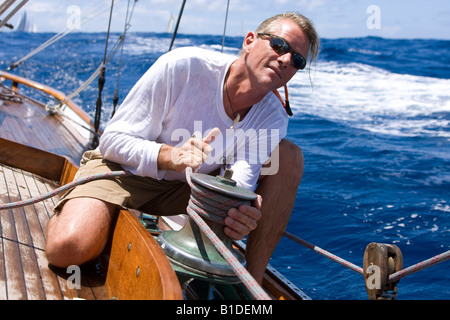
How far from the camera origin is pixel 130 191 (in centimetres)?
207

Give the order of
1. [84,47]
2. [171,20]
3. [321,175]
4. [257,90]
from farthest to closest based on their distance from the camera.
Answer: [171,20] < [84,47] < [321,175] < [257,90]

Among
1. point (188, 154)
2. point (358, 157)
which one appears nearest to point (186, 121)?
point (188, 154)

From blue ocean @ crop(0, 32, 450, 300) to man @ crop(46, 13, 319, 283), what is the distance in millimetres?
1366

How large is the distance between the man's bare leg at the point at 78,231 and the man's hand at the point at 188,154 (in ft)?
0.96

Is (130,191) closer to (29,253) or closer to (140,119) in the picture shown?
(140,119)

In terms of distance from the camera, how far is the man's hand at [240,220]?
5.28ft

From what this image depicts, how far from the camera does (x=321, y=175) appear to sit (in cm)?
609

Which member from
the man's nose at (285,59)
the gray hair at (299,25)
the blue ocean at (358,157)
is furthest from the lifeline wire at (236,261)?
the blue ocean at (358,157)

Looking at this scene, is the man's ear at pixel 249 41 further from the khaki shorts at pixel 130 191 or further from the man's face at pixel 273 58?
the khaki shorts at pixel 130 191

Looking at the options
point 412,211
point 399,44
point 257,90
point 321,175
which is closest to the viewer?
point 257,90

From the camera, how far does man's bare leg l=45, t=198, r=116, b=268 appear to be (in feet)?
5.64

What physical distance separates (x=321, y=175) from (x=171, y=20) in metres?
31.5
